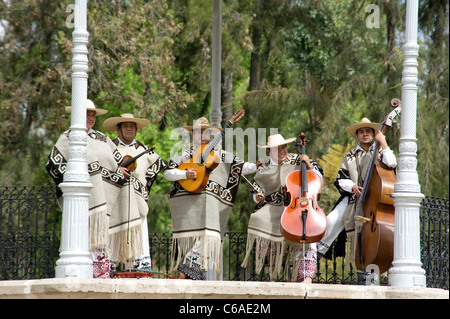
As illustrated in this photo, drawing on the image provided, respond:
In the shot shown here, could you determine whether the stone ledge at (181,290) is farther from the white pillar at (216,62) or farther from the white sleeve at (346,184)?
the white pillar at (216,62)

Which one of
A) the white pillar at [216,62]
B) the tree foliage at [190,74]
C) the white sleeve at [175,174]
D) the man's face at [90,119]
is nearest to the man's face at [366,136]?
the white sleeve at [175,174]

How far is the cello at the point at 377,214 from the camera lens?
8531 millimetres

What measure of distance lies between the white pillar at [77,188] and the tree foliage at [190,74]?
7.48m

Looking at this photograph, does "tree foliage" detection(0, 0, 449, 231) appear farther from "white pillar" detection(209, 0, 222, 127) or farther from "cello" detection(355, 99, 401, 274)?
"cello" detection(355, 99, 401, 274)

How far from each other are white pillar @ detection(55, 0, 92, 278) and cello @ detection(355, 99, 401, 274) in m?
2.72

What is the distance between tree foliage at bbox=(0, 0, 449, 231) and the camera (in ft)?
52.7

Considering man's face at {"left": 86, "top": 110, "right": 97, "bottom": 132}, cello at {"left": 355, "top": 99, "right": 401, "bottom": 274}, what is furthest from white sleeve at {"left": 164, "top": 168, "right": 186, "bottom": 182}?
cello at {"left": 355, "top": 99, "right": 401, "bottom": 274}

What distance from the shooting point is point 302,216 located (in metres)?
8.56

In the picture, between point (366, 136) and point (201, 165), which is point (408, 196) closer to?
point (366, 136)

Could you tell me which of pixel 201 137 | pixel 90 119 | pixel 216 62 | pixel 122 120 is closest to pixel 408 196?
pixel 201 137

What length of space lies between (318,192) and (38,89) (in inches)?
376

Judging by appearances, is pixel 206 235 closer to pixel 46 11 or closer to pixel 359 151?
pixel 359 151

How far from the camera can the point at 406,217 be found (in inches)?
321
